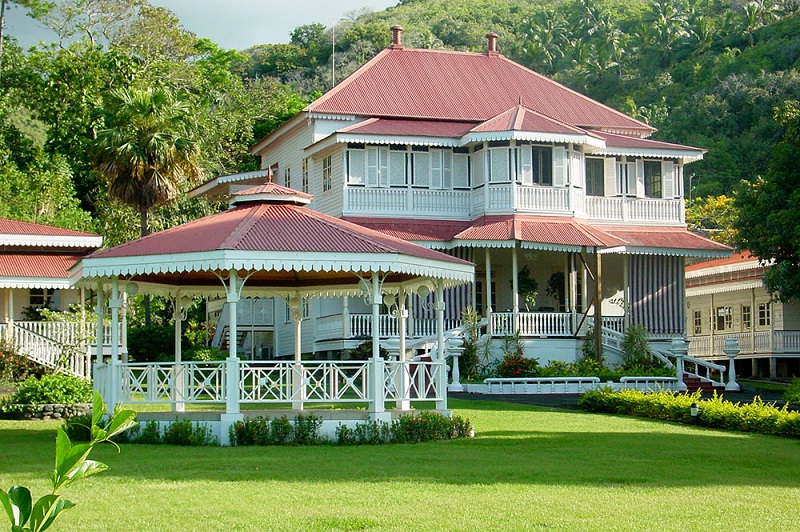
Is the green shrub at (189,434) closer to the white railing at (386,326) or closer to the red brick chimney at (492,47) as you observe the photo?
the white railing at (386,326)

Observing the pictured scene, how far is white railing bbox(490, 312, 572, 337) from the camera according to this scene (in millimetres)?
34438

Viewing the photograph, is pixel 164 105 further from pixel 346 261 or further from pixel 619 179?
pixel 346 261

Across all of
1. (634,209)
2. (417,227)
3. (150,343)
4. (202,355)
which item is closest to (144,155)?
(150,343)

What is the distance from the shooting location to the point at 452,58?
43781 mm

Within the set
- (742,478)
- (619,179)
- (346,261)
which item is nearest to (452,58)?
(619,179)

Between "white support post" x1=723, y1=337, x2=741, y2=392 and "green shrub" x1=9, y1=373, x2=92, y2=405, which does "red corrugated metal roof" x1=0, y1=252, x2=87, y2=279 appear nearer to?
"green shrub" x1=9, y1=373, x2=92, y2=405

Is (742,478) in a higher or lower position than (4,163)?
lower

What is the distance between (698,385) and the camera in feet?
106

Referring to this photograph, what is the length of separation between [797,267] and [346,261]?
21.1 metres

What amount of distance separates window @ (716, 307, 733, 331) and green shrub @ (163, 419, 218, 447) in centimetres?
3455

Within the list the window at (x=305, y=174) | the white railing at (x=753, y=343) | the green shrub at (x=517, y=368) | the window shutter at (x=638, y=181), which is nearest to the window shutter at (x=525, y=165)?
the window shutter at (x=638, y=181)

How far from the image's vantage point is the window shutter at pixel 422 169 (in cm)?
3750

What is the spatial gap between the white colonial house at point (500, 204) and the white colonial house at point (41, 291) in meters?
6.47

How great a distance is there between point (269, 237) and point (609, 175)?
70.6 ft
